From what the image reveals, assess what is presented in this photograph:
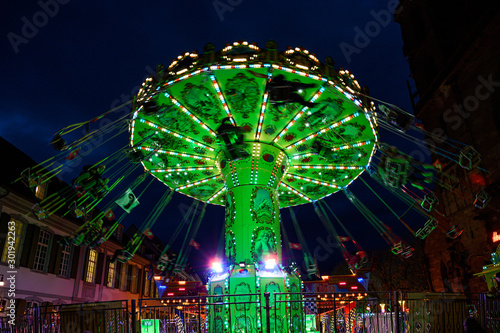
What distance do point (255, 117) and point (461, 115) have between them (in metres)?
12.1

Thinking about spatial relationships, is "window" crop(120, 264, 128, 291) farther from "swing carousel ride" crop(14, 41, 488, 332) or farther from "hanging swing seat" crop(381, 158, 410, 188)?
"hanging swing seat" crop(381, 158, 410, 188)

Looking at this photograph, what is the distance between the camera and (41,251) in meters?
18.0

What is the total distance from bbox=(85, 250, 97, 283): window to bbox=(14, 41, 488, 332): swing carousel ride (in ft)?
31.5

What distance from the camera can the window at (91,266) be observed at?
22.2m

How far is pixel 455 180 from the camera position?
19.0 m

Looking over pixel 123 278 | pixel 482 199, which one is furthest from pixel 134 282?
pixel 482 199

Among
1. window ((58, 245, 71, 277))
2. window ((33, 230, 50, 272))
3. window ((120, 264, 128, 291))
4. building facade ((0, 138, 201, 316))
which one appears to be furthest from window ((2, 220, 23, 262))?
window ((120, 264, 128, 291))

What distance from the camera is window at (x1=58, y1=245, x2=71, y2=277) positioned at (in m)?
19.5

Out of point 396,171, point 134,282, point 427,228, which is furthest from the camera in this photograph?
point 134,282

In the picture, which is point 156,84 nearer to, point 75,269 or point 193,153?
point 193,153

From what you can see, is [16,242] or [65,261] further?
[65,261]

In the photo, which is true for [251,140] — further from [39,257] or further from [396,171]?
[39,257]

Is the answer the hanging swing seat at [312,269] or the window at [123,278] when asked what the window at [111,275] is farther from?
the hanging swing seat at [312,269]

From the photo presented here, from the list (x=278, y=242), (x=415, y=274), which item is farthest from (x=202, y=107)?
(x=415, y=274)
